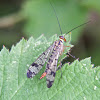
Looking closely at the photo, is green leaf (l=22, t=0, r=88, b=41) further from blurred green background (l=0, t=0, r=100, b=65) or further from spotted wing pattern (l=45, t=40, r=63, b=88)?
spotted wing pattern (l=45, t=40, r=63, b=88)

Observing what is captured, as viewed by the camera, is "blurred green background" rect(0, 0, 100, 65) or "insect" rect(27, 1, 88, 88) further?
"blurred green background" rect(0, 0, 100, 65)

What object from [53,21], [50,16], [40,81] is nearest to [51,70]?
[40,81]

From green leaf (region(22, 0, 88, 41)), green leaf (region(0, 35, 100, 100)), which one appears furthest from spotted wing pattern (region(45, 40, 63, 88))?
green leaf (region(22, 0, 88, 41))

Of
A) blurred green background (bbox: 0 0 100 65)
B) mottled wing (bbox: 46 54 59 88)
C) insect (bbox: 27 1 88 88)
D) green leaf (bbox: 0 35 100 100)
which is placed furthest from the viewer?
blurred green background (bbox: 0 0 100 65)

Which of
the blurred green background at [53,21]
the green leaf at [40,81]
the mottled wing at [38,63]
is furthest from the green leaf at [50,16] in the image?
the green leaf at [40,81]

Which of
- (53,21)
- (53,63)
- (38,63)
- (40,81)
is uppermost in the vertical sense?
(53,21)

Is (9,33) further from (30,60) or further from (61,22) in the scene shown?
(30,60)

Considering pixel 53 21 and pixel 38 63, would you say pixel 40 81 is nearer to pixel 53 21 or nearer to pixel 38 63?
pixel 38 63
